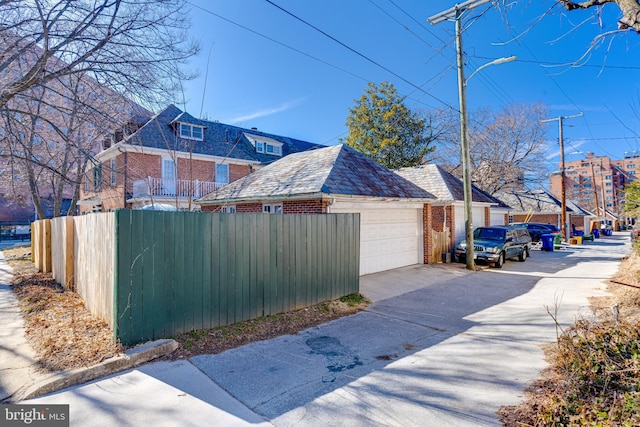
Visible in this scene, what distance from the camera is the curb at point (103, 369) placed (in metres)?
3.58

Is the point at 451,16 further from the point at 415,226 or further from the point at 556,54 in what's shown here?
the point at 415,226

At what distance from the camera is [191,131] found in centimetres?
1967

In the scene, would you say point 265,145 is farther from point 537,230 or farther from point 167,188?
point 537,230

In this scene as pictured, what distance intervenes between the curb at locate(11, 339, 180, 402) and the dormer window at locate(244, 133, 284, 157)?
2116 centimetres

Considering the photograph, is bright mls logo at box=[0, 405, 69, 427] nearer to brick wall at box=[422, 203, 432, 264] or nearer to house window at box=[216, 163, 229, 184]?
brick wall at box=[422, 203, 432, 264]

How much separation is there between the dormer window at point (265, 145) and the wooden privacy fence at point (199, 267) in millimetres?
17908

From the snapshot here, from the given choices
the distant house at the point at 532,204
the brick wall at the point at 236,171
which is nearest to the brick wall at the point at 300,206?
the brick wall at the point at 236,171

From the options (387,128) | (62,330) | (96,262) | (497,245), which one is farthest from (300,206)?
(387,128)

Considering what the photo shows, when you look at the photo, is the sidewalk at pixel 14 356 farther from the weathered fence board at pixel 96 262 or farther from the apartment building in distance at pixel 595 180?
the apartment building in distance at pixel 595 180

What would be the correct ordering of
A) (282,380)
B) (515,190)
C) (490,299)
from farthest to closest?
(515,190), (490,299), (282,380)

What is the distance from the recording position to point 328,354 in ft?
15.6

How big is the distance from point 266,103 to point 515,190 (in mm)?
26126

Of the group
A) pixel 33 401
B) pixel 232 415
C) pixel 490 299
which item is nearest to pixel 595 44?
pixel 490 299

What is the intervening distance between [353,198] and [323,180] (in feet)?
3.47
